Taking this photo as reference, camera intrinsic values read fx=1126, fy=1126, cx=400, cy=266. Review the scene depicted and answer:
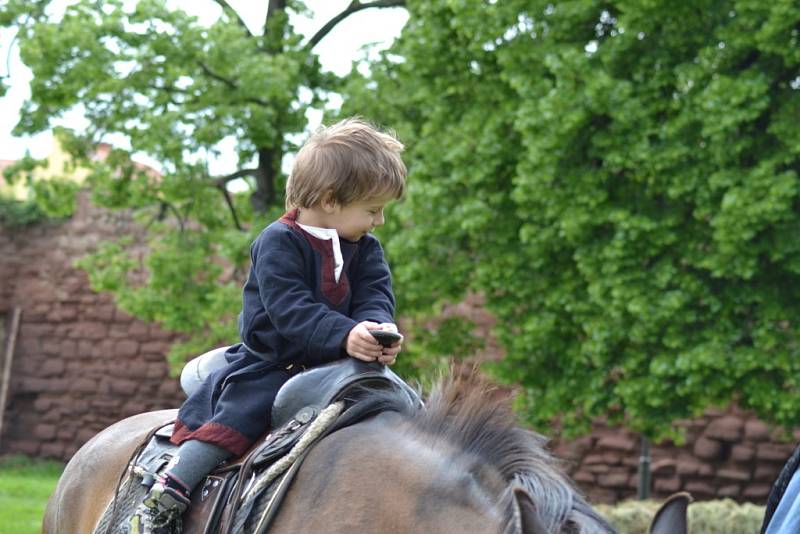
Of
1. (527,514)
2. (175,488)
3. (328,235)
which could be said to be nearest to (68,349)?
(175,488)

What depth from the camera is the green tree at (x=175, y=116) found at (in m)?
13.1

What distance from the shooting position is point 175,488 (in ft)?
10.7

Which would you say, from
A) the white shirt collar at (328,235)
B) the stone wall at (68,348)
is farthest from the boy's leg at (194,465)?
the stone wall at (68,348)

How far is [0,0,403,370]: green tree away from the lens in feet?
43.0

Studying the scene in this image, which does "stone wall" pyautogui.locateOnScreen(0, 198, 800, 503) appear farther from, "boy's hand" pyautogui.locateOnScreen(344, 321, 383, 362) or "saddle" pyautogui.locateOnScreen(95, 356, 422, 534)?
"boy's hand" pyautogui.locateOnScreen(344, 321, 383, 362)

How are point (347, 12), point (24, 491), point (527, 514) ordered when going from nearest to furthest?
point (527, 514) < point (24, 491) < point (347, 12)

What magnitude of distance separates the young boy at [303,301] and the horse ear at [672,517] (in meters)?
1.01

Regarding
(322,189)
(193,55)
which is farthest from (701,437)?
(322,189)

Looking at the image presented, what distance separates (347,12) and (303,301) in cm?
1273

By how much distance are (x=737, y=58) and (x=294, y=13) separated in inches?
Result: 272

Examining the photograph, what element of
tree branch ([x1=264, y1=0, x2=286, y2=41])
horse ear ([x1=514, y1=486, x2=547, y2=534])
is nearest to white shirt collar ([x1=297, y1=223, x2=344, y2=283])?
horse ear ([x1=514, y1=486, x2=547, y2=534])

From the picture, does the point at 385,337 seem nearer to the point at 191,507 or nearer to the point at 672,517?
the point at 191,507

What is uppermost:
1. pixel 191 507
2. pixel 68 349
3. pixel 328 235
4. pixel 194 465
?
pixel 328 235

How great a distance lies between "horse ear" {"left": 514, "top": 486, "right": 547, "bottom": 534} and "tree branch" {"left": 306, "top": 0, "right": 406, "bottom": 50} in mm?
13298
